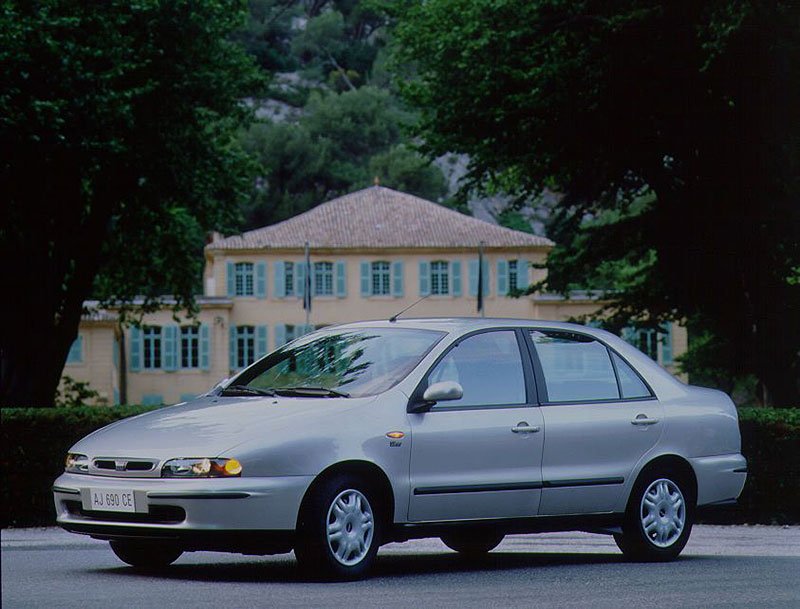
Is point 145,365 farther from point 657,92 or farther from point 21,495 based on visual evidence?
point 21,495

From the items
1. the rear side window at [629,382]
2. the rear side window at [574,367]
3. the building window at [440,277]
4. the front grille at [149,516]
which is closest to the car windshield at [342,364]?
the rear side window at [574,367]

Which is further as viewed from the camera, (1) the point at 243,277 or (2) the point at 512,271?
(2) the point at 512,271

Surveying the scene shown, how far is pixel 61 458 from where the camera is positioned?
16406 mm

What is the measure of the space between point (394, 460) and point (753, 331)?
20308 millimetres

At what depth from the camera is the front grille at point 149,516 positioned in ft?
32.0

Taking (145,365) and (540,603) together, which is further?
(145,365)

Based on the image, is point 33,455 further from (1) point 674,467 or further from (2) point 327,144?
(2) point 327,144

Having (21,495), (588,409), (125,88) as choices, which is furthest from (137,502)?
(125,88)

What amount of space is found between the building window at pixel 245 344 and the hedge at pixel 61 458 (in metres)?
71.8

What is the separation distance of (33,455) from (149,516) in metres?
6.93

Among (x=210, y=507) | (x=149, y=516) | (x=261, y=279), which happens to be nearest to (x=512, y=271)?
(x=261, y=279)

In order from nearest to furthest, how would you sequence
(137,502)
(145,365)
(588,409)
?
1. (137,502)
2. (588,409)
3. (145,365)

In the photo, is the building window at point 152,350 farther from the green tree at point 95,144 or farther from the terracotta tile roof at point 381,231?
the green tree at point 95,144

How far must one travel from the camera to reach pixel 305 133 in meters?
110
